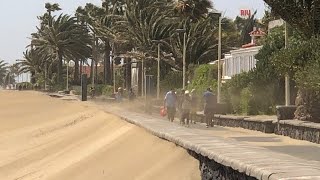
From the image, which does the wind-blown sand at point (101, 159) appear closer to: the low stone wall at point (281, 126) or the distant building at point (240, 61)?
the low stone wall at point (281, 126)

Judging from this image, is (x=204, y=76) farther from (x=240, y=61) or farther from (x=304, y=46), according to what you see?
(x=304, y=46)

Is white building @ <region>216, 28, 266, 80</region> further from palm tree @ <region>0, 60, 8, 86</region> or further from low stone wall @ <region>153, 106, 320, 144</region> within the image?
palm tree @ <region>0, 60, 8, 86</region>

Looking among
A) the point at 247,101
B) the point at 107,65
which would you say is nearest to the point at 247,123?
the point at 247,101

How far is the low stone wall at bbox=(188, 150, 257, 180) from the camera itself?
6395 mm

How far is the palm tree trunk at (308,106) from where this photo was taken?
1608 cm

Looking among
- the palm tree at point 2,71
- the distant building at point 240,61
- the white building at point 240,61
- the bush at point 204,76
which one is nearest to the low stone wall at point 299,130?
the distant building at point 240,61

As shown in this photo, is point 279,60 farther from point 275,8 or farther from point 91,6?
point 91,6

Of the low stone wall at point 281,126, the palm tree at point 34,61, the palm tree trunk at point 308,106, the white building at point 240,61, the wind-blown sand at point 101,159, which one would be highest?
the palm tree at point 34,61

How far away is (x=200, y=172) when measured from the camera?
8469mm

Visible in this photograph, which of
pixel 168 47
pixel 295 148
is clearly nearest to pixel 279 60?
pixel 295 148

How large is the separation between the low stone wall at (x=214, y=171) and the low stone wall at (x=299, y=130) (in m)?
6.22

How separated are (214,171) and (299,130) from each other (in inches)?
334

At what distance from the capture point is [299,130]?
1538 centimetres

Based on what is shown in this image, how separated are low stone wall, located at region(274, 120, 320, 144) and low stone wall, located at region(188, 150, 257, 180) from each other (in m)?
6.22
